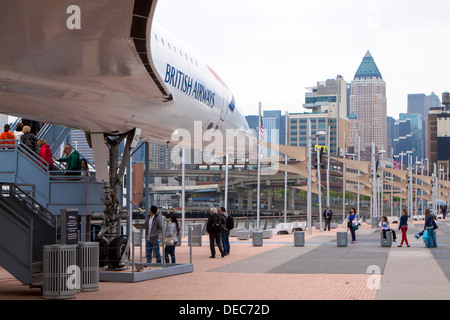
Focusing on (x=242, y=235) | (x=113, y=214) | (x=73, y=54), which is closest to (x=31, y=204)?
(x=113, y=214)

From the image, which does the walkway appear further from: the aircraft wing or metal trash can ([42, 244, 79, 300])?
the aircraft wing

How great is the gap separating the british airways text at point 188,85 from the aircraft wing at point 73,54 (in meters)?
2.77

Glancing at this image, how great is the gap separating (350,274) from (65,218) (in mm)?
7433

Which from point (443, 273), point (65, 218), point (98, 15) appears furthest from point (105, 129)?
point (443, 273)

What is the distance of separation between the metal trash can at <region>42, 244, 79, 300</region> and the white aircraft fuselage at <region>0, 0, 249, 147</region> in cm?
323

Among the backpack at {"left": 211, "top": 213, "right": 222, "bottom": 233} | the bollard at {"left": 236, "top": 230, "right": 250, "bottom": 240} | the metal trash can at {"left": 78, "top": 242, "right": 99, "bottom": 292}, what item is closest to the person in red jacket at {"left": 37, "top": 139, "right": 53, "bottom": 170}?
the metal trash can at {"left": 78, "top": 242, "right": 99, "bottom": 292}

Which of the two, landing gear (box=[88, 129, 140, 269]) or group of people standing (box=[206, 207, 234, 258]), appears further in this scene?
group of people standing (box=[206, 207, 234, 258])

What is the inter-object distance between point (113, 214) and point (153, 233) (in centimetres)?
Result: 163

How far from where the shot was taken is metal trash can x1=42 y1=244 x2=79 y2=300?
14125 mm

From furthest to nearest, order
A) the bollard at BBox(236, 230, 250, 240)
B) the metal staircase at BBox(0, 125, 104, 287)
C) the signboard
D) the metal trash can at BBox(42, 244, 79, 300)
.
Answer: the bollard at BBox(236, 230, 250, 240) → the signboard → the metal staircase at BBox(0, 125, 104, 287) → the metal trash can at BBox(42, 244, 79, 300)

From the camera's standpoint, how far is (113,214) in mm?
18625

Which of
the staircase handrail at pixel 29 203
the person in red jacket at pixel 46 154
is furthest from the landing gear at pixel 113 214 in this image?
the person in red jacket at pixel 46 154

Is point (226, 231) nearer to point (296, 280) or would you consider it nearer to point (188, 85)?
point (188, 85)
